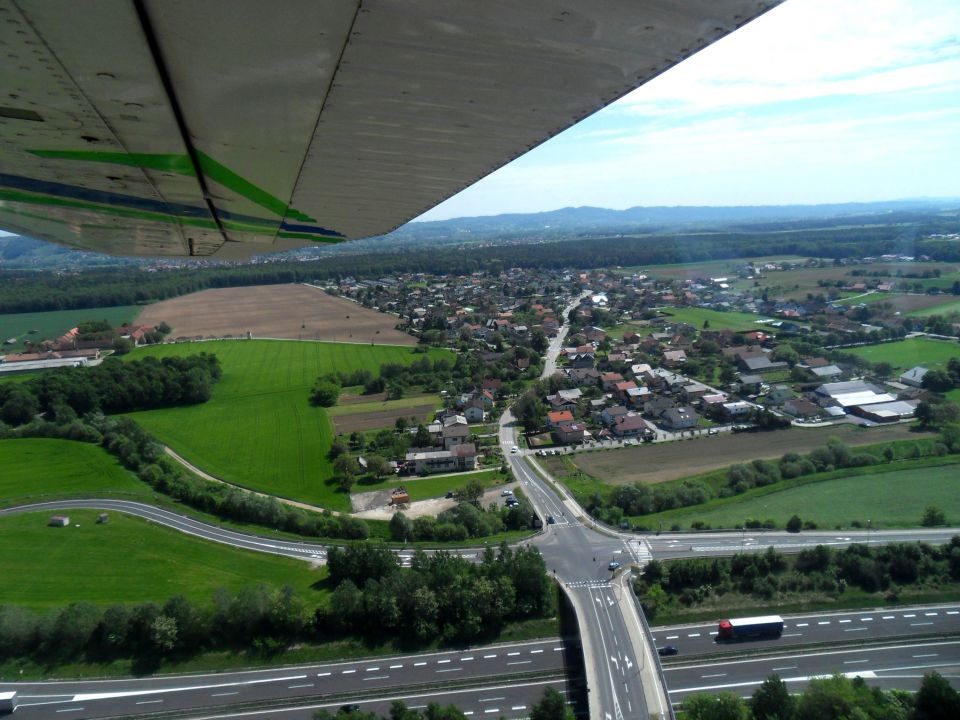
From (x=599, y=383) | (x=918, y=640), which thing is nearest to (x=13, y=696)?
(x=918, y=640)

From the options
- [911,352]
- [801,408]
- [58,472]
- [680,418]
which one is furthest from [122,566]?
[911,352]

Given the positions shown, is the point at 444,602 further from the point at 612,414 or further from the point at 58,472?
the point at 58,472

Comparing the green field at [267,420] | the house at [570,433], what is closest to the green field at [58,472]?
the green field at [267,420]

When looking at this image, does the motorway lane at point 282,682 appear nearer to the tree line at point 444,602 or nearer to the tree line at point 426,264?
the tree line at point 444,602

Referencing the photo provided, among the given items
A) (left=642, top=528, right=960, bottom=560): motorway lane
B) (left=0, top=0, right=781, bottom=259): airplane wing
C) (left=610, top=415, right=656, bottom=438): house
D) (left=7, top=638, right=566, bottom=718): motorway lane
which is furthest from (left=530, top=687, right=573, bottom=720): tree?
(left=610, top=415, right=656, bottom=438): house

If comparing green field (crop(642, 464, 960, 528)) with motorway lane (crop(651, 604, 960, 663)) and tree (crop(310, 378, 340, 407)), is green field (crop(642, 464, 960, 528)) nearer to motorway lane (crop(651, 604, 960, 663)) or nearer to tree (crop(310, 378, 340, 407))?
motorway lane (crop(651, 604, 960, 663))

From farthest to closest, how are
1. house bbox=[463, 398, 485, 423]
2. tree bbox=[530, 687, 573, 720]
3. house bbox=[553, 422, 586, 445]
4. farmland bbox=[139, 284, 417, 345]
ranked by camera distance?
1. farmland bbox=[139, 284, 417, 345]
2. house bbox=[463, 398, 485, 423]
3. house bbox=[553, 422, 586, 445]
4. tree bbox=[530, 687, 573, 720]
